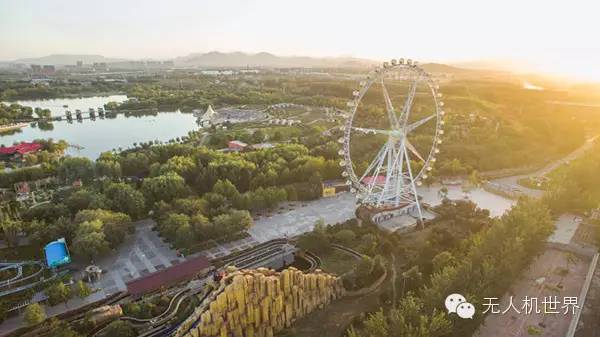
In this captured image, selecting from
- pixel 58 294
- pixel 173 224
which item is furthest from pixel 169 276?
pixel 58 294

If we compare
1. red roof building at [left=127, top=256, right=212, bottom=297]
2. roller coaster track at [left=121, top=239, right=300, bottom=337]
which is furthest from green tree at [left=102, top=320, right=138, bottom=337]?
red roof building at [left=127, top=256, right=212, bottom=297]

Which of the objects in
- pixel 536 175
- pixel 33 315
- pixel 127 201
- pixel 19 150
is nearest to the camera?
pixel 33 315

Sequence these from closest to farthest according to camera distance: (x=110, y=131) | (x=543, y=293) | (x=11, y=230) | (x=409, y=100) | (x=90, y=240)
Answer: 1. (x=543, y=293)
2. (x=90, y=240)
3. (x=11, y=230)
4. (x=409, y=100)
5. (x=110, y=131)

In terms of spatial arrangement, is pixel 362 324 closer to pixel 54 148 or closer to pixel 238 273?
pixel 238 273

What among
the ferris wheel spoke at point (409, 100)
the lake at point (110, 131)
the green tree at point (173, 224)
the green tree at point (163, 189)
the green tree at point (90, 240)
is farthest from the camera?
the lake at point (110, 131)

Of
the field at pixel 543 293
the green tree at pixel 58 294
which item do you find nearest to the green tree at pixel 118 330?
the green tree at pixel 58 294

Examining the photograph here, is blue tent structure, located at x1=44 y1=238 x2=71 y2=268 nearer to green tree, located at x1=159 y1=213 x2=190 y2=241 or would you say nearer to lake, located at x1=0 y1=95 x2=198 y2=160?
green tree, located at x1=159 y1=213 x2=190 y2=241

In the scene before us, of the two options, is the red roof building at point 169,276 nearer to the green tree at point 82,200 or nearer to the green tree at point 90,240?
the green tree at point 90,240

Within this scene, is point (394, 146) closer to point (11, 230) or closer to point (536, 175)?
point (536, 175)
